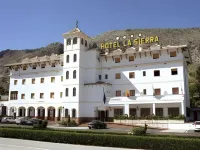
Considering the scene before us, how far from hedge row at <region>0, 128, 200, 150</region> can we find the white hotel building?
26.5m

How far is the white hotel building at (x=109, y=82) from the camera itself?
4697cm

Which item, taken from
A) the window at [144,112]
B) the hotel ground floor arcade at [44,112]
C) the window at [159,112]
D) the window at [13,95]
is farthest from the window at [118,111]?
the window at [13,95]

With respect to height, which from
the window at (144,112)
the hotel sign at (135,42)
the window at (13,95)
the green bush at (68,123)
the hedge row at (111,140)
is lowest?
the green bush at (68,123)

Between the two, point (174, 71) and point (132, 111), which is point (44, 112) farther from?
point (174, 71)

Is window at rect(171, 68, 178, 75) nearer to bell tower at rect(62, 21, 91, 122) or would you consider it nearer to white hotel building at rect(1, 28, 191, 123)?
white hotel building at rect(1, 28, 191, 123)

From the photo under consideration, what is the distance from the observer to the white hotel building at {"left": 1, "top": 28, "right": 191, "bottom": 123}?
4697cm

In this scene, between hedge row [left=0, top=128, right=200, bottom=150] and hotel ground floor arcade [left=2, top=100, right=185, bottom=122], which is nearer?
hedge row [left=0, top=128, right=200, bottom=150]

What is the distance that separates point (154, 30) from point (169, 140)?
176m

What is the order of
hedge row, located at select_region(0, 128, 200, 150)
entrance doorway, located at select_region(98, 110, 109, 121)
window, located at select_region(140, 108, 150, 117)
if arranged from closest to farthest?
hedge row, located at select_region(0, 128, 200, 150)
window, located at select_region(140, 108, 150, 117)
entrance doorway, located at select_region(98, 110, 109, 121)

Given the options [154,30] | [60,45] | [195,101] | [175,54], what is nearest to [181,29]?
[154,30]

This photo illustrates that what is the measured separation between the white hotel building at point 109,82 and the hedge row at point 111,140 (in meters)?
26.5

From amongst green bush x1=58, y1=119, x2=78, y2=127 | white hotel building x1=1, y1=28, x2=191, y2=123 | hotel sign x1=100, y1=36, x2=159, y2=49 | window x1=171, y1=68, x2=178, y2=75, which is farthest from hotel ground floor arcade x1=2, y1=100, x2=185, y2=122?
hotel sign x1=100, y1=36, x2=159, y2=49

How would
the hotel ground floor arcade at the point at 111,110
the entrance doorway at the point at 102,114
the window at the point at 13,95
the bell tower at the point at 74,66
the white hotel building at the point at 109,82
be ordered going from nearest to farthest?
the hotel ground floor arcade at the point at 111,110, the white hotel building at the point at 109,82, the bell tower at the point at 74,66, the entrance doorway at the point at 102,114, the window at the point at 13,95

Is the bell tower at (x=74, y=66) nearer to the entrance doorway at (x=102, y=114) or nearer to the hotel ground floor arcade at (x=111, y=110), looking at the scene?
the hotel ground floor arcade at (x=111, y=110)
